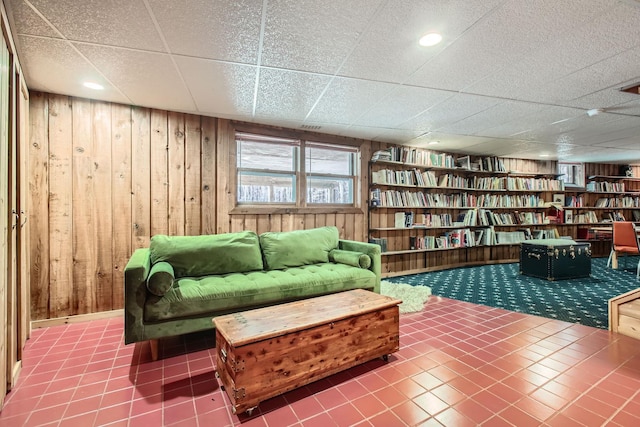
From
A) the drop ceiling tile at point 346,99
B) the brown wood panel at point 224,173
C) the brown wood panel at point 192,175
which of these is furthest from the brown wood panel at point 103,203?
the drop ceiling tile at point 346,99

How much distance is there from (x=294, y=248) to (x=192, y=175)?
146 centimetres

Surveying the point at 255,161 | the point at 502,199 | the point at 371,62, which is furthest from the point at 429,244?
the point at 371,62

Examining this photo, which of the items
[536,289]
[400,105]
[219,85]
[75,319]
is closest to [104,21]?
[219,85]

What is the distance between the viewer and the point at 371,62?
218 cm

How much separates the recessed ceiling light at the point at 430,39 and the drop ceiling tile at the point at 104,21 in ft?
5.50

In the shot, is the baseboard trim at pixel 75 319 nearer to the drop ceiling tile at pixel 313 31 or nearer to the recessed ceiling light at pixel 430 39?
the drop ceiling tile at pixel 313 31

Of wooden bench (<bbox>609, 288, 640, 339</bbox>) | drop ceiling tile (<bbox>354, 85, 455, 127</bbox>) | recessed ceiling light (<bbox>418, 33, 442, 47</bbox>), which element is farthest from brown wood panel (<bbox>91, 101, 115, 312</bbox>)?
wooden bench (<bbox>609, 288, 640, 339</bbox>)

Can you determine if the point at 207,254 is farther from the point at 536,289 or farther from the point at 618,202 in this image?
the point at 618,202

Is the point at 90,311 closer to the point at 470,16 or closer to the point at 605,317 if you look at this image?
the point at 470,16

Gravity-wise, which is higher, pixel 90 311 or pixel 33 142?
pixel 33 142

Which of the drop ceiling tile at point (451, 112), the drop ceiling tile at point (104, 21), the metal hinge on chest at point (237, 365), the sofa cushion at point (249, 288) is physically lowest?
the metal hinge on chest at point (237, 365)

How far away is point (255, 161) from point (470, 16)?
2.77m

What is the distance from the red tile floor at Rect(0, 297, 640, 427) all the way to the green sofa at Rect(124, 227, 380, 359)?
326 millimetres

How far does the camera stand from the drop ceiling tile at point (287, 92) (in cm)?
242
